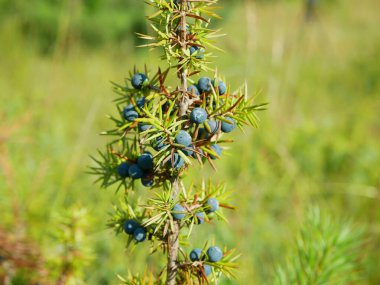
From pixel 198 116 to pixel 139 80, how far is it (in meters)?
0.21

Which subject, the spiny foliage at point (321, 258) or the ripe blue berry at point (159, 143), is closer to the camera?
the ripe blue berry at point (159, 143)

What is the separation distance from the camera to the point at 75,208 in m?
1.68

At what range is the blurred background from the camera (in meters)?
2.41

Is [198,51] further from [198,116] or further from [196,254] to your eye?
[196,254]

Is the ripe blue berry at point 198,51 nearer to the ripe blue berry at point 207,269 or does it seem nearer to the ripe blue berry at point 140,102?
the ripe blue berry at point 140,102

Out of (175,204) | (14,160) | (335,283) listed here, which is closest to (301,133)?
(14,160)

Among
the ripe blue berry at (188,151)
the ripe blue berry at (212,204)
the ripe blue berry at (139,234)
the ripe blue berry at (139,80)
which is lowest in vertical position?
the ripe blue berry at (139,234)

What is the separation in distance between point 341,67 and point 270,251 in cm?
660

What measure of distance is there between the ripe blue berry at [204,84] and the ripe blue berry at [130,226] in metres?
0.35

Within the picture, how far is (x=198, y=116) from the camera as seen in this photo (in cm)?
83

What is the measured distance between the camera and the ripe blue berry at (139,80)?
0.96 m

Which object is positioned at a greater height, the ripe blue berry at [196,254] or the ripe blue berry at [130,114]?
the ripe blue berry at [130,114]

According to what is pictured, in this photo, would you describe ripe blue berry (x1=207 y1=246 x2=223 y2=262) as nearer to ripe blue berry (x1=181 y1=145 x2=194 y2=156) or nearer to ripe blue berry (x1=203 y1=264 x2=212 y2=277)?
ripe blue berry (x1=203 y1=264 x2=212 y2=277)

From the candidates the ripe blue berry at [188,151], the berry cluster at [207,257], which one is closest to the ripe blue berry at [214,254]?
the berry cluster at [207,257]
